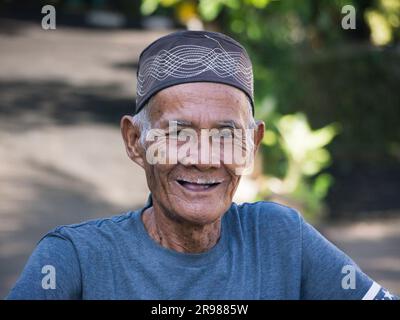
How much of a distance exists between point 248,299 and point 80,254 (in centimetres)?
41

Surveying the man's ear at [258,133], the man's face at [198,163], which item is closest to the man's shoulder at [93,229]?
the man's face at [198,163]

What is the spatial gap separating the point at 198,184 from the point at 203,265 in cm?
20

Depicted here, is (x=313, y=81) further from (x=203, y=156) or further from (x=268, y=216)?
(x=203, y=156)

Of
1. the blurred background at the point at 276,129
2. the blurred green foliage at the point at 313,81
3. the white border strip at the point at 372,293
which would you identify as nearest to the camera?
the white border strip at the point at 372,293

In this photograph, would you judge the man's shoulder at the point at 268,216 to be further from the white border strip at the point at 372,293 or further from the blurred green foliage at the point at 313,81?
the blurred green foliage at the point at 313,81

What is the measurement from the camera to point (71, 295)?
82.8 inches

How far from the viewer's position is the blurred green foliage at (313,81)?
6.89 m

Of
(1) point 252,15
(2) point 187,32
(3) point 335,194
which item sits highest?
(1) point 252,15

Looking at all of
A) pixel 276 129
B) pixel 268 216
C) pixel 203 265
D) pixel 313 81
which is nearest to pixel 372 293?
pixel 268 216

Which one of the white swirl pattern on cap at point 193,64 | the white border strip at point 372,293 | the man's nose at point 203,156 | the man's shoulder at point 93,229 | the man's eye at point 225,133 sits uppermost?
the white swirl pattern on cap at point 193,64

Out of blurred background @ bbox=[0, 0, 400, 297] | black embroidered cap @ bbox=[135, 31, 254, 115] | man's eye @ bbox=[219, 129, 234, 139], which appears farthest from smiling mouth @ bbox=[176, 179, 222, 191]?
blurred background @ bbox=[0, 0, 400, 297]

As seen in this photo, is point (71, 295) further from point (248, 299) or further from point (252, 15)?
point (252, 15)

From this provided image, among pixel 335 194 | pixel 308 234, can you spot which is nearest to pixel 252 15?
pixel 335 194
